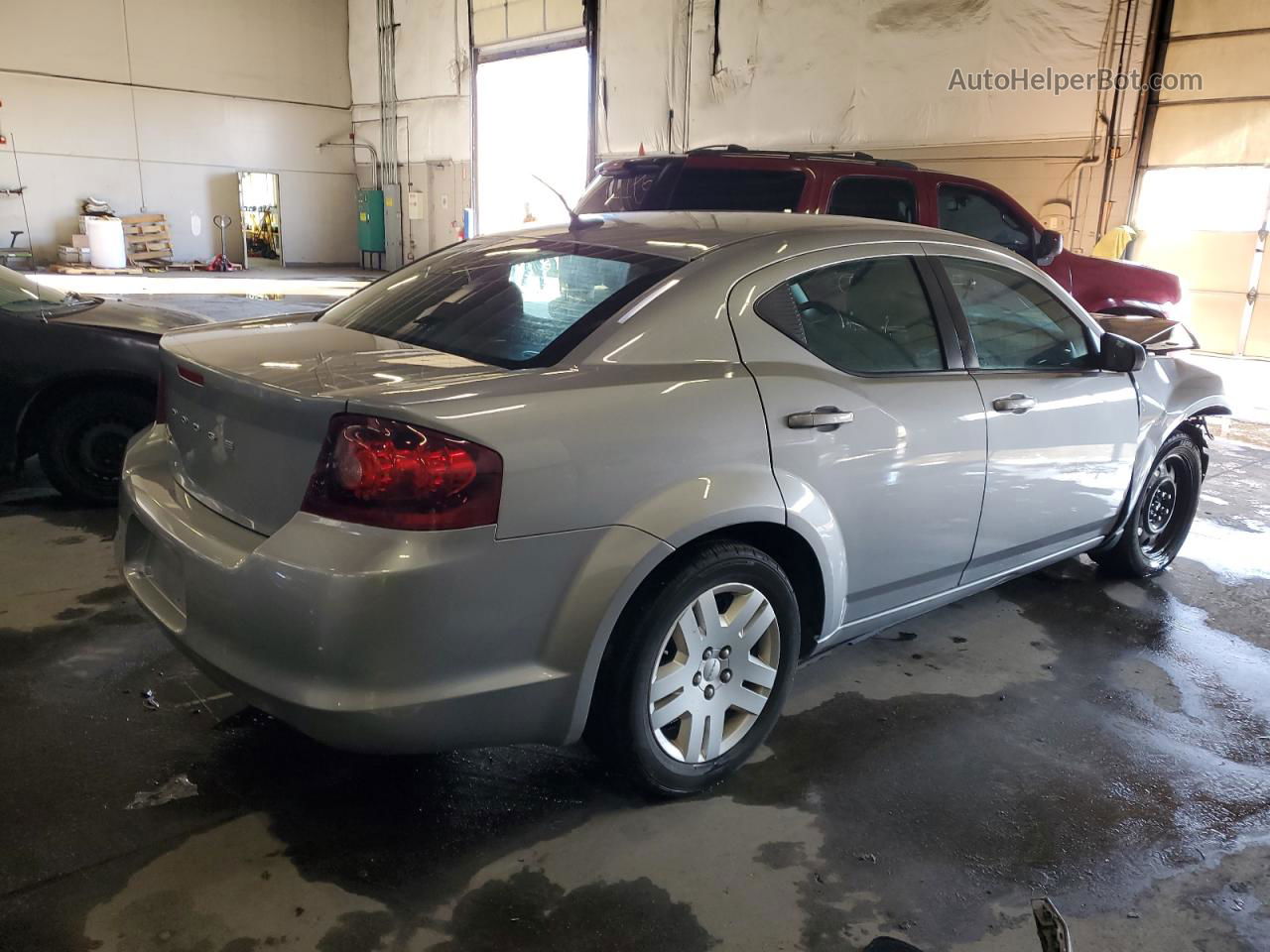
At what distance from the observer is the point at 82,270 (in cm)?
1770

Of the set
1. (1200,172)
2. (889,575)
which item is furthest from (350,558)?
(1200,172)

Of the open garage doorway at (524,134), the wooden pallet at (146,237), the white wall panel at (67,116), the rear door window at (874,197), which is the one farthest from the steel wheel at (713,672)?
the white wall panel at (67,116)

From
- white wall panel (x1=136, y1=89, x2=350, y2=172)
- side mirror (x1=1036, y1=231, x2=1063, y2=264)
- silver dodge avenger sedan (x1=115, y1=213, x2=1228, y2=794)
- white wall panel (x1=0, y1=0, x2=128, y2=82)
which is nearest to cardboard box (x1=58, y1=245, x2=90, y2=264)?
white wall panel (x1=136, y1=89, x2=350, y2=172)

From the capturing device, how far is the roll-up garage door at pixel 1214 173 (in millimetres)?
10734

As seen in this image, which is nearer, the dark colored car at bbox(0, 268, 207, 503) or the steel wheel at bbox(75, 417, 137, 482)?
the dark colored car at bbox(0, 268, 207, 503)

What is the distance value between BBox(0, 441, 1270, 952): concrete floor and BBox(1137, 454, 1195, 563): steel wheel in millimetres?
881

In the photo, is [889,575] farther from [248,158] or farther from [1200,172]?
[248,158]

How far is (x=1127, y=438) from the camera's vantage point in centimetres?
374

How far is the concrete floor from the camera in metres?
2.14

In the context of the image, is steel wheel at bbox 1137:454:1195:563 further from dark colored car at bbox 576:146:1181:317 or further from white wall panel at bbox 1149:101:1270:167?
white wall panel at bbox 1149:101:1270:167

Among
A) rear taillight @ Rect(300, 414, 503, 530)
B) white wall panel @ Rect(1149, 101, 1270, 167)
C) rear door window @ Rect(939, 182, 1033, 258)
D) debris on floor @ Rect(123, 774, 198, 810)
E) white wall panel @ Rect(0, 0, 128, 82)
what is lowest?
debris on floor @ Rect(123, 774, 198, 810)

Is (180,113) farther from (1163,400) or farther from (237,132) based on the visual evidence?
(1163,400)

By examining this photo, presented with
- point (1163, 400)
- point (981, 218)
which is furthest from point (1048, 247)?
point (1163, 400)

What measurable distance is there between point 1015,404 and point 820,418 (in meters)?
0.97
